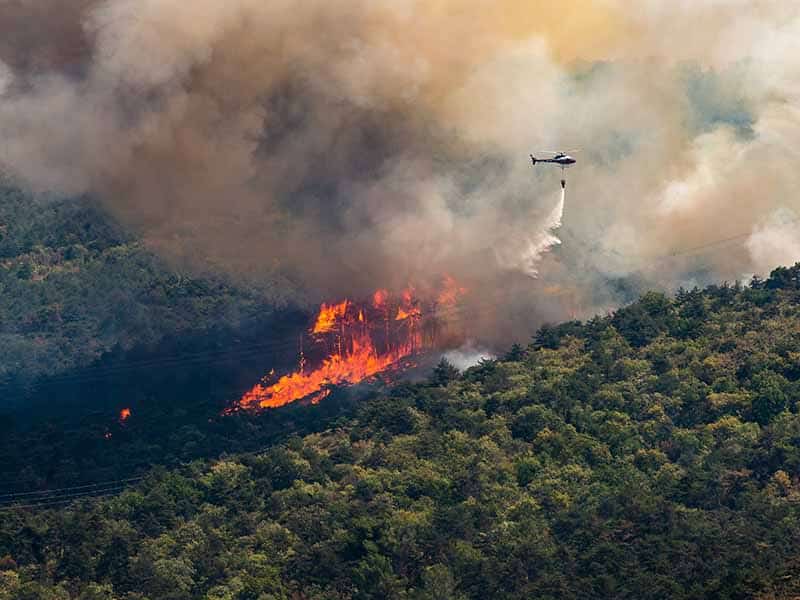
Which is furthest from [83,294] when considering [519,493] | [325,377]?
[519,493]

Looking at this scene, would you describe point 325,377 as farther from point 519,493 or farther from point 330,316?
point 519,493

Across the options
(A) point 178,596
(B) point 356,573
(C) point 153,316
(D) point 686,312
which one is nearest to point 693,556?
(B) point 356,573

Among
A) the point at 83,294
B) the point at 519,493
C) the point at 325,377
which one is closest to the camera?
the point at 519,493

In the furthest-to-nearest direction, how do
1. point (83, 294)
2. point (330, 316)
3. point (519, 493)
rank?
point (83, 294)
point (330, 316)
point (519, 493)

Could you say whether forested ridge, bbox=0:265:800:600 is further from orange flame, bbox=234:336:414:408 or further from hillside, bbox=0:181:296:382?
hillside, bbox=0:181:296:382

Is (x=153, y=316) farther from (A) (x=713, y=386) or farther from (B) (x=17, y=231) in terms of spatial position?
(A) (x=713, y=386)

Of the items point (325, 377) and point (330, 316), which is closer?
point (330, 316)
